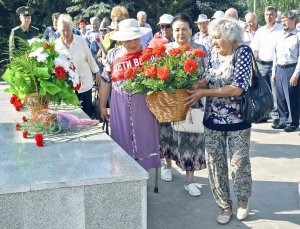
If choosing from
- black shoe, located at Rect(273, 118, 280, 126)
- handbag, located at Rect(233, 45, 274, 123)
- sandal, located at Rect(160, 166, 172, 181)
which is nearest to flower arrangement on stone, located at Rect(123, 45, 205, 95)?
handbag, located at Rect(233, 45, 274, 123)

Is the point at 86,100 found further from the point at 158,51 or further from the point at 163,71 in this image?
the point at 163,71

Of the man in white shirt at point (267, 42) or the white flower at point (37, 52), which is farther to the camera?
the man in white shirt at point (267, 42)

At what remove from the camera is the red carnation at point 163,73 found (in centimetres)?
386

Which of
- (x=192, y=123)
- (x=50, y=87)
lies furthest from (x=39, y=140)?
(x=192, y=123)

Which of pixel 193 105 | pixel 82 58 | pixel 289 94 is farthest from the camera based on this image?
pixel 289 94

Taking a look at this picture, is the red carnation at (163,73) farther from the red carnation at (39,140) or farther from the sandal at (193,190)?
the sandal at (193,190)

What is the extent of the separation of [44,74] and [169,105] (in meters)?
1.10

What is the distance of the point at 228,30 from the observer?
3.96 metres

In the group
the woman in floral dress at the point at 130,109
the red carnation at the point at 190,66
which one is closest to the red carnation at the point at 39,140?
the woman in floral dress at the point at 130,109

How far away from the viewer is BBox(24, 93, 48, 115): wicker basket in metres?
4.27

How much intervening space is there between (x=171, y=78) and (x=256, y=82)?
2.50 ft

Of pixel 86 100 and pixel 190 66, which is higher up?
pixel 190 66

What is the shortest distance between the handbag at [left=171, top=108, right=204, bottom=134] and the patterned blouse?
21.5 inches

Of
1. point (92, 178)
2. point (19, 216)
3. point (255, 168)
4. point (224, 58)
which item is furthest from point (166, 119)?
point (255, 168)
